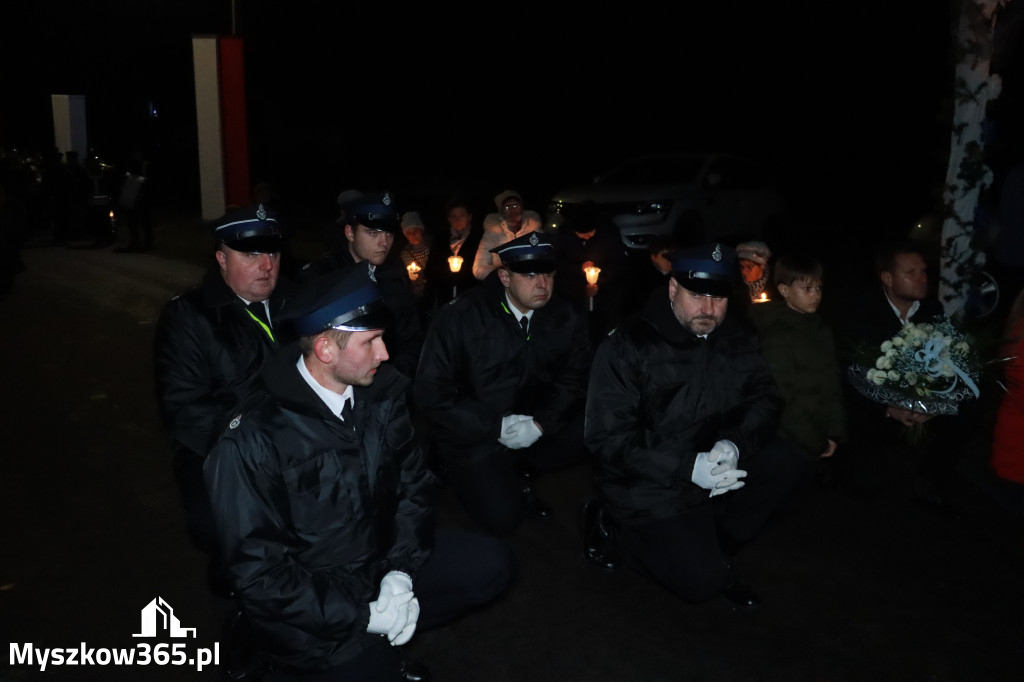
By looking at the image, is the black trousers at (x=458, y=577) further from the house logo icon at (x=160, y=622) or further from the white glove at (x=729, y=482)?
the white glove at (x=729, y=482)

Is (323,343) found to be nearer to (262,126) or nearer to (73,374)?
(73,374)

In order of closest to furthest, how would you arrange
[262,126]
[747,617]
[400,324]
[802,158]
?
[747,617] < [400,324] < [802,158] < [262,126]

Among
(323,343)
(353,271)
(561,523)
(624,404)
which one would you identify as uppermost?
(353,271)

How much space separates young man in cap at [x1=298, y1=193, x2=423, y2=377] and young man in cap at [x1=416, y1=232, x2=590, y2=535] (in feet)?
1.81

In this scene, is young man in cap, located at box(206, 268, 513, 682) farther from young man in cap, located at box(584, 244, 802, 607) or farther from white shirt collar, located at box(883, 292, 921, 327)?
white shirt collar, located at box(883, 292, 921, 327)

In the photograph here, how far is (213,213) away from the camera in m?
20.2

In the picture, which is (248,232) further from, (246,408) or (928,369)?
(928,369)

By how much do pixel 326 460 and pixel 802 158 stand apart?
102ft

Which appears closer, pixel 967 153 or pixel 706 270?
pixel 706 270

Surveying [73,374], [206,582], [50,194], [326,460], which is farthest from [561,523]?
[50,194]

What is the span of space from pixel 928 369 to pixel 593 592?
2.31m

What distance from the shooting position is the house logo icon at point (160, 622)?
446 cm

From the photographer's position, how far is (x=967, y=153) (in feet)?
24.8

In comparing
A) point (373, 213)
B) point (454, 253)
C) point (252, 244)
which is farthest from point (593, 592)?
point (454, 253)
